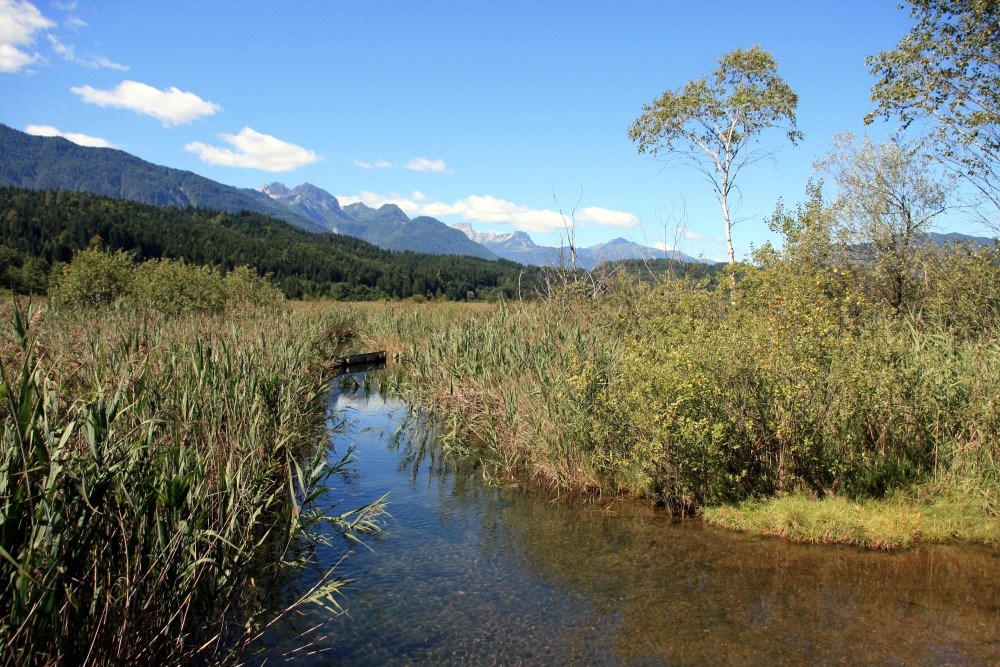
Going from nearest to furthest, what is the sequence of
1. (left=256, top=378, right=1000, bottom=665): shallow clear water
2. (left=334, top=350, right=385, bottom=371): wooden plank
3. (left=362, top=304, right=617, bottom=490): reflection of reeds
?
(left=256, top=378, right=1000, bottom=665): shallow clear water, (left=362, top=304, right=617, bottom=490): reflection of reeds, (left=334, top=350, right=385, bottom=371): wooden plank

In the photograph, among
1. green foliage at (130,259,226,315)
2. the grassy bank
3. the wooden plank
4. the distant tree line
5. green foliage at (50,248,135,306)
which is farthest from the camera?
the distant tree line

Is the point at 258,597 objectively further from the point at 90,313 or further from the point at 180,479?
the point at 90,313

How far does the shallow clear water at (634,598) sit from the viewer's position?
16.4 ft

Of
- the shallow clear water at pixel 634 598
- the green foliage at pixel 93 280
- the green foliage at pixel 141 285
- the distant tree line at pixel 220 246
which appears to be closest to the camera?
the shallow clear water at pixel 634 598

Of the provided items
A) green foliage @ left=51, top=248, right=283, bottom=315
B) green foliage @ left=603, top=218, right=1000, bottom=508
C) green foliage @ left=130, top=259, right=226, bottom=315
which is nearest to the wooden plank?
green foliage @ left=51, top=248, right=283, bottom=315

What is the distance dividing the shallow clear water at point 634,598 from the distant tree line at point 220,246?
1969 inches

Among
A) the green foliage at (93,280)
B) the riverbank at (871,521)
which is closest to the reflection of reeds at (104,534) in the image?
the riverbank at (871,521)

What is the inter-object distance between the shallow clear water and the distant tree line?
50.0 meters

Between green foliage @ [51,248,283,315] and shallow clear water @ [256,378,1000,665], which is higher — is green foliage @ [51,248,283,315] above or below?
above

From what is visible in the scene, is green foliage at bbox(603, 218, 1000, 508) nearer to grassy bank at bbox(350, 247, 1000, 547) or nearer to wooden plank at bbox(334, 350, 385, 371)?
grassy bank at bbox(350, 247, 1000, 547)

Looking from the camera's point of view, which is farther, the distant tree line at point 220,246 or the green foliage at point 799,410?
the distant tree line at point 220,246

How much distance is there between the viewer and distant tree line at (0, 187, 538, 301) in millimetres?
67938

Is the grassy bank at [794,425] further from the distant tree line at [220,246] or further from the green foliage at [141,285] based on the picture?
the distant tree line at [220,246]

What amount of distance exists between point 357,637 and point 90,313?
33.6ft
